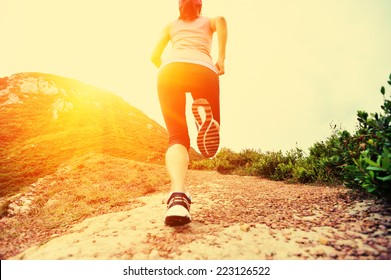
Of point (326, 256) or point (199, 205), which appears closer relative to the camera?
point (326, 256)

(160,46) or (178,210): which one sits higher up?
(160,46)

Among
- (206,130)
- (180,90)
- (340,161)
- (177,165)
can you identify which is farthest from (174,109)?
(340,161)

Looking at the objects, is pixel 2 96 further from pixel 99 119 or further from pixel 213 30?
pixel 213 30

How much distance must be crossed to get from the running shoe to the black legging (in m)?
0.51

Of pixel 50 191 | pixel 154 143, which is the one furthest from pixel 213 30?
pixel 154 143

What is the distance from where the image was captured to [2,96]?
13.6 metres

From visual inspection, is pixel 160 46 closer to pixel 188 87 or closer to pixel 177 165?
pixel 188 87

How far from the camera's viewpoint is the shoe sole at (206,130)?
2.48 m

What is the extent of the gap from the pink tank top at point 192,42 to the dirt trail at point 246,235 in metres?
1.53

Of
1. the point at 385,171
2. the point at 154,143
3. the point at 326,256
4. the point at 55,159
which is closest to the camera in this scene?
the point at 326,256

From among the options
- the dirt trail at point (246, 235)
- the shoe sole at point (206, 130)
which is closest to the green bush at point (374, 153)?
the dirt trail at point (246, 235)

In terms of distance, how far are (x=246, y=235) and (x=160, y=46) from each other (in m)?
2.13

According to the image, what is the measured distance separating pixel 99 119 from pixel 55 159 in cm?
589

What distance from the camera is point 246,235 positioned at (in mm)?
2037
